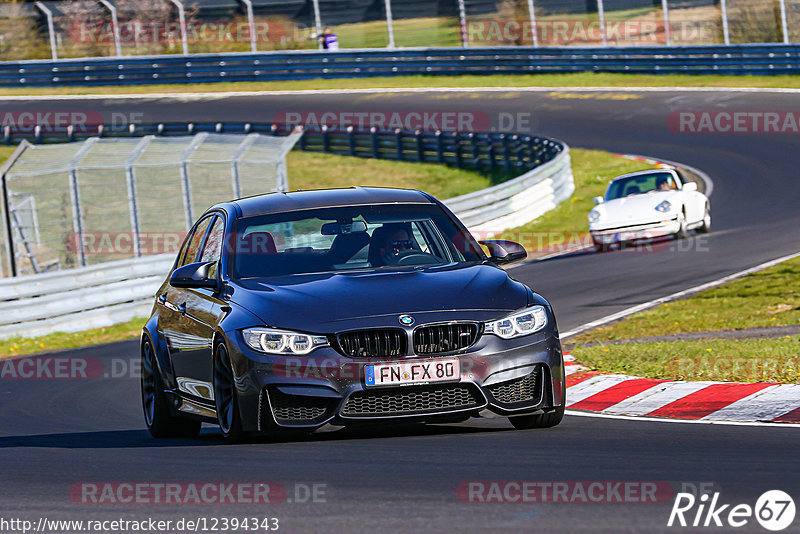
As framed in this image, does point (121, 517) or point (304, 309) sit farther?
point (304, 309)

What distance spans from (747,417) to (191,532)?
3.95 meters

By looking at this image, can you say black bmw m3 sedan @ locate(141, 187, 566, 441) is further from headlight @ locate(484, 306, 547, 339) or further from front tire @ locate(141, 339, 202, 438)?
front tire @ locate(141, 339, 202, 438)

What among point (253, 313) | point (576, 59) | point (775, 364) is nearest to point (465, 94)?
point (576, 59)

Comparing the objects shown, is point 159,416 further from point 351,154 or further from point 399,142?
point 351,154

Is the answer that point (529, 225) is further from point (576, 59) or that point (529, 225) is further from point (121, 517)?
point (121, 517)

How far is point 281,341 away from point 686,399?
3.17 metres

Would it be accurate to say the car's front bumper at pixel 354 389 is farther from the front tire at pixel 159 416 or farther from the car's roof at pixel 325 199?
the front tire at pixel 159 416

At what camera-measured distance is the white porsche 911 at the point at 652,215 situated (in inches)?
835

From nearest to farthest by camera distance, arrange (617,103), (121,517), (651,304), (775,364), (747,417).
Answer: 1. (121,517)
2. (747,417)
3. (775,364)
4. (651,304)
5. (617,103)

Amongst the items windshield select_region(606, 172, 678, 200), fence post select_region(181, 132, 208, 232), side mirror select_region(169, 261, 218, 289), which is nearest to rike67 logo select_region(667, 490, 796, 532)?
side mirror select_region(169, 261, 218, 289)

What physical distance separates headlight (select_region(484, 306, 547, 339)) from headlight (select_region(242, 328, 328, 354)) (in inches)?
35.7

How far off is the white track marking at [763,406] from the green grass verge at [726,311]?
467 cm

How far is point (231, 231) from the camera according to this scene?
323 inches

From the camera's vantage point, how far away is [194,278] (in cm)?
793
